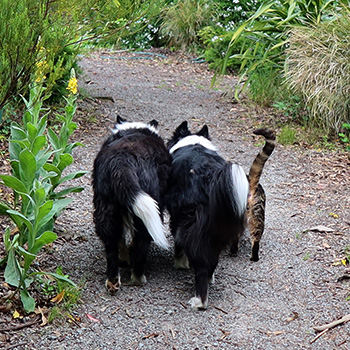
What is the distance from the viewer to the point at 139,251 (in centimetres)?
389

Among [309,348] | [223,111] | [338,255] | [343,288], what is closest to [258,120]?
[223,111]

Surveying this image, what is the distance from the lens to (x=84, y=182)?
232 inches

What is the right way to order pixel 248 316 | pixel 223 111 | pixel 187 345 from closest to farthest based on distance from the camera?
pixel 187 345, pixel 248 316, pixel 223 111

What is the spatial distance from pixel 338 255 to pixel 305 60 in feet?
11.8

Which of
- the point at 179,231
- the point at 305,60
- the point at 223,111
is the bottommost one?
the point at 223,111

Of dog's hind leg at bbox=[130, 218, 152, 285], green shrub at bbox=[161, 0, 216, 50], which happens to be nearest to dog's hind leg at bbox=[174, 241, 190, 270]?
dog's hind leg at bbox=[130, 218, 152, 285]

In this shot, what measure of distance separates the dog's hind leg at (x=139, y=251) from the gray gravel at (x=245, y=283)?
91 mm

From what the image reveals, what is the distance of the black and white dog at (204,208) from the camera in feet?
11.5

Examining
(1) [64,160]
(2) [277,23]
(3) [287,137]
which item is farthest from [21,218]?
(2) [277,23]

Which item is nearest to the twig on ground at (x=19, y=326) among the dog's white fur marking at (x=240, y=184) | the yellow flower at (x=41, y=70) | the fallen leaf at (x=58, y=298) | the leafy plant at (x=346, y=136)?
the fallen leaf at (x=58, y=298)

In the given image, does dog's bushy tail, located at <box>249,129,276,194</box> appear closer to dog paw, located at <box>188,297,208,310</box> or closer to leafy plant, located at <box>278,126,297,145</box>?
dog paw, located at <box>188,297,208,310</box>

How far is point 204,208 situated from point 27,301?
4.28 ft

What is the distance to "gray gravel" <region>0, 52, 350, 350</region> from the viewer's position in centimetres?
337

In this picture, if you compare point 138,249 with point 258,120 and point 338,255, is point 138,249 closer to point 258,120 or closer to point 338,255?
point 338,255
